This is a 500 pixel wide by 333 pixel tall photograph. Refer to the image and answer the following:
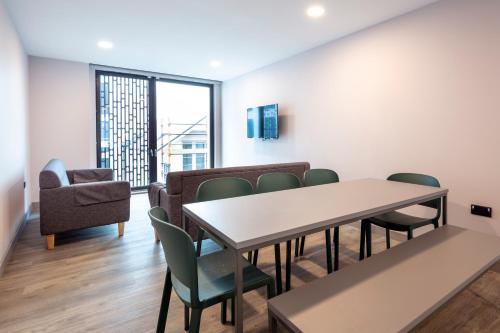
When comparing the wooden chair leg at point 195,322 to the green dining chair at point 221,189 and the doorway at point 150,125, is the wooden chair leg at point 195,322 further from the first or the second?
the doorway at point 150,125

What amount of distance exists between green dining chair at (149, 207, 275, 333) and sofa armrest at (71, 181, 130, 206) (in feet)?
6.48

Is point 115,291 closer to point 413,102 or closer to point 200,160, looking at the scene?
point 413,102

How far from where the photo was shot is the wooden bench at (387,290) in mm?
1004

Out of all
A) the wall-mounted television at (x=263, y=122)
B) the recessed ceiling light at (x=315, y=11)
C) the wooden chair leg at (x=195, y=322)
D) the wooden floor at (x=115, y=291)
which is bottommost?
the wooden floor at (x=115, y=291)

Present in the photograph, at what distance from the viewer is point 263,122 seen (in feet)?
16.4

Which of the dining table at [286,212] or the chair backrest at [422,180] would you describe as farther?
the chair backrest at [422,180]

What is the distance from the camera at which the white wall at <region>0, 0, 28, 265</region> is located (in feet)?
8.50

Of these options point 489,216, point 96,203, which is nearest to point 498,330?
point 489,216

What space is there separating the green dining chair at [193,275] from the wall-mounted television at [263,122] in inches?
135

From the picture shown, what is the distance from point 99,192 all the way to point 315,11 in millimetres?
3065

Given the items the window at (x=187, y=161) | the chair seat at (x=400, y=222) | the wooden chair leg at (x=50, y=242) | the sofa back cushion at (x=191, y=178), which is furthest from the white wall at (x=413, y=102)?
the wooden chair leg at (x=50, y=242)

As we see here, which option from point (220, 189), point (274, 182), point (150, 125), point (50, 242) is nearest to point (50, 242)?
point (50, 242)

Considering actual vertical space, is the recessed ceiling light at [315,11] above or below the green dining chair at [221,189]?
above

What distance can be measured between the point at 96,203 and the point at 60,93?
110 inches
